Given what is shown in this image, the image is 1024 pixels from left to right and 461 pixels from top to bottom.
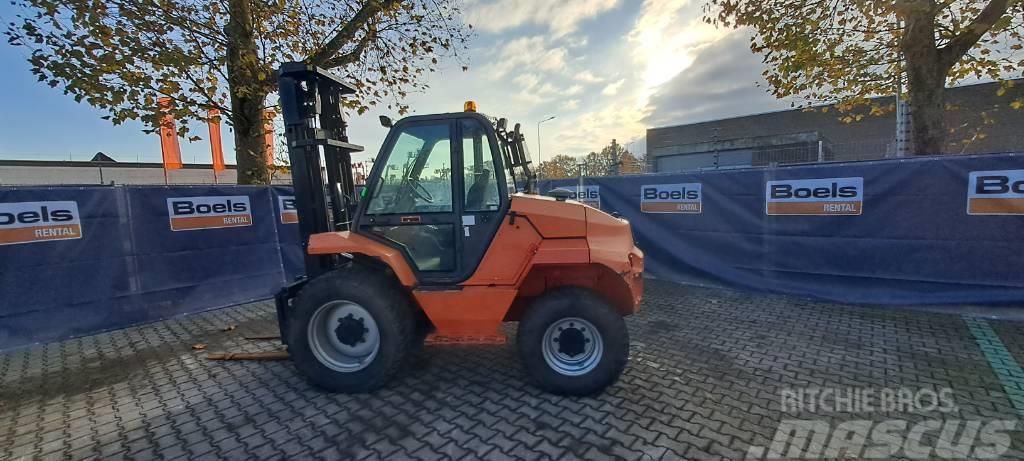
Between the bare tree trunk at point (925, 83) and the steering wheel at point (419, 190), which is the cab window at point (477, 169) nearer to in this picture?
the steering wheel at point (419, 190)

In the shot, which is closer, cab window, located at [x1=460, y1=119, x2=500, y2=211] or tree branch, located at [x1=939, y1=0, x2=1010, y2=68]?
cab window, located at [x1=460, y1=119, x2=500, y2=211]

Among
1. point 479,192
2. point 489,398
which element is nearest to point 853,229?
point 479,192

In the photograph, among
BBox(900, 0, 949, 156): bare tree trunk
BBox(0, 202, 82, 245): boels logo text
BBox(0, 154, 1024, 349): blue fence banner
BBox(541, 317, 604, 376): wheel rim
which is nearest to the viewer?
BBox(541, 317, 604, 376): wheel rim

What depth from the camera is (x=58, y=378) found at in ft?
13.5

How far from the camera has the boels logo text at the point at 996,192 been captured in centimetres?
492

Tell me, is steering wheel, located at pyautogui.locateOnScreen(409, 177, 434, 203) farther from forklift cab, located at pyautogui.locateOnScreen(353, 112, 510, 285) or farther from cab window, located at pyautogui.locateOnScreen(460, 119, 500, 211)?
cab window, located at pyautogui.locateOnScreen(460, 119, 500, 211)

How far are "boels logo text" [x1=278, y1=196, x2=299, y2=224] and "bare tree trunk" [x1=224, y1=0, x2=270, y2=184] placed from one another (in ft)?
4.11

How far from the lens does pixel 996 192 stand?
504cm

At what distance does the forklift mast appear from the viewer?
13.1 feet

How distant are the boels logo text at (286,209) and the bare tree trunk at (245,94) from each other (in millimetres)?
1254

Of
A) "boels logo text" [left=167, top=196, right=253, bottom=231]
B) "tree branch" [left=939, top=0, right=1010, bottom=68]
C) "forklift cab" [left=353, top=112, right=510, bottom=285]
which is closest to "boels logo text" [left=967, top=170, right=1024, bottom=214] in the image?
"tree branch" [left=939, top=0, right=1010, bottom=68]

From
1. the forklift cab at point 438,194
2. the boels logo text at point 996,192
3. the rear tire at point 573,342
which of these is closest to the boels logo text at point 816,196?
the boels logo text at point 996,192

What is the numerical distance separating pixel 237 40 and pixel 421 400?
759cm

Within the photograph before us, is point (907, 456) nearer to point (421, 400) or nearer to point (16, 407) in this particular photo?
point (421, 400)
